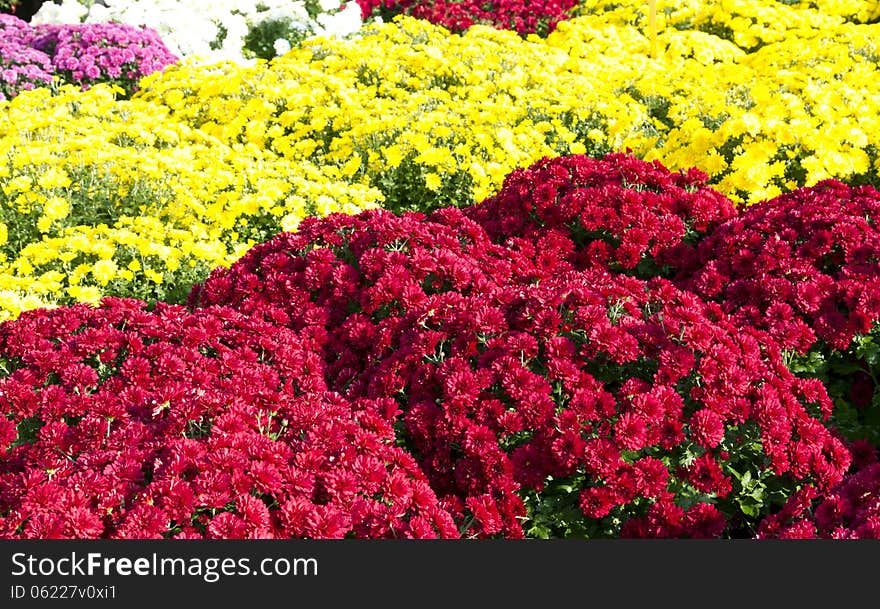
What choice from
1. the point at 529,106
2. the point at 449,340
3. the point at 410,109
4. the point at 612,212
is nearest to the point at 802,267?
the point at 612,212

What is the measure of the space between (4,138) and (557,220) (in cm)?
449

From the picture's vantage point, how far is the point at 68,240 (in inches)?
192

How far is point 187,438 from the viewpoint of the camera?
256 cm

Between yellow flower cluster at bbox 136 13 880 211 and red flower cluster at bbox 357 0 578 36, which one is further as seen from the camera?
red flower cluster at bbox 357 0 578 36

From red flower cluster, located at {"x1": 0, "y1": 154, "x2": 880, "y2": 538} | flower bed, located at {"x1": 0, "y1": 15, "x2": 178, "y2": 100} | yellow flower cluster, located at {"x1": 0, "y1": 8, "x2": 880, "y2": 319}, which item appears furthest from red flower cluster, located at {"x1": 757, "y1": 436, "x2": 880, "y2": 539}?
flower bed, located at {"x1": 0, "y1": 15, "x2": 178, "y2": 100}

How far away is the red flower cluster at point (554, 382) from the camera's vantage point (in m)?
2.71

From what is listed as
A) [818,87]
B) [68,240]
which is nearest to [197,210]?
[68,240]

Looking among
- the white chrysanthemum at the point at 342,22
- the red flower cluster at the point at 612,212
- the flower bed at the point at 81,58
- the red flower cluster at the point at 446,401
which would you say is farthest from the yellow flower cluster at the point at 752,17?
the red flower cluster at the point at 446,401

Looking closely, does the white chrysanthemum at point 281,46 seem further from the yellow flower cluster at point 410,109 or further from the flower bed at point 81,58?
the yellow flower cluster at point 410,109

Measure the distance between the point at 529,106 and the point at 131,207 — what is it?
3.22m

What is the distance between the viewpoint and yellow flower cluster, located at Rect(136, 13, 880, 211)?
19.2 ft

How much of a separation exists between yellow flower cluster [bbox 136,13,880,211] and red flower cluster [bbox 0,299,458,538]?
3.04 meters

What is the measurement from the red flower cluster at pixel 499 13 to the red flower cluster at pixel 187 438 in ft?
28.5

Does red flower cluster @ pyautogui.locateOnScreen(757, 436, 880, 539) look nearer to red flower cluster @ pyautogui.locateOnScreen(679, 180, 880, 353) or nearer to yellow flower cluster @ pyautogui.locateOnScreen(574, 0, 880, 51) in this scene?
red flower cluster @ pyautogui.locateOnScreen(679, 180, 880, 353)
